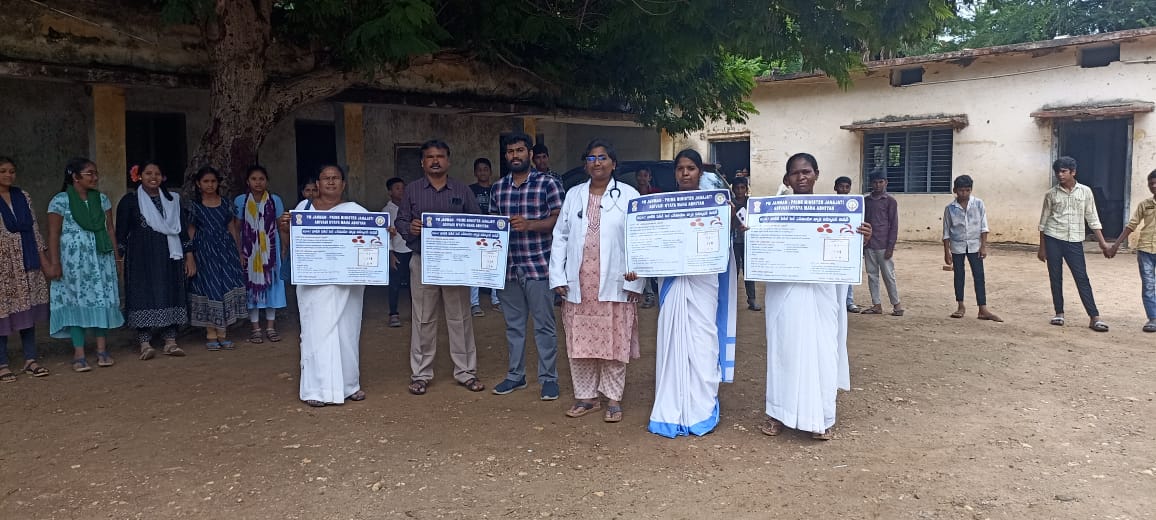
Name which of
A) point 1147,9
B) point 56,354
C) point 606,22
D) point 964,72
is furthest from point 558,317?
point 1147,9

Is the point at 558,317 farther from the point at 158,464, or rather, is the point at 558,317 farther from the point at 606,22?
the point at 158,464

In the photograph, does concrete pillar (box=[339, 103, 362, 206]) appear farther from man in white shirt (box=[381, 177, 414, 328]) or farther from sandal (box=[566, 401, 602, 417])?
sandal (box=[566, 401, 602, 417])

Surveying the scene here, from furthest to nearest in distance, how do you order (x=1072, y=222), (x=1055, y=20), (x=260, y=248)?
(x=1055, y=20)
(x=1072, y=222)
(x=260, y=248)

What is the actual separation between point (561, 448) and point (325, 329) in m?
1.77

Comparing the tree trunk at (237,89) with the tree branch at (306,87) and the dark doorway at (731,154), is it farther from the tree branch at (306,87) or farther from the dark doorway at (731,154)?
the dark doorway at (731,154)

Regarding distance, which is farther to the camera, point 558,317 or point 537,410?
point 558,317

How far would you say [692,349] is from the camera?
165 inches

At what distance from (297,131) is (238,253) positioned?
4.46 metres

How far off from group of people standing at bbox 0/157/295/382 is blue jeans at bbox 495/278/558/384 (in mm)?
2811

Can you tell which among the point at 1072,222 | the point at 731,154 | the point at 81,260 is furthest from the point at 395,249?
the point at 731,154

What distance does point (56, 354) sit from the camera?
6242 millimetres

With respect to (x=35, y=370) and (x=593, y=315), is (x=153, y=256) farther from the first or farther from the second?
(x=593, y=315)

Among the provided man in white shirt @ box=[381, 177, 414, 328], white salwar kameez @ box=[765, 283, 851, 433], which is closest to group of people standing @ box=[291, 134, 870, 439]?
white salwar kameez @ box=[765, 283, 851, 433]

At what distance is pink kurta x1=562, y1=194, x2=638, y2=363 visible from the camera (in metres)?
4.40
